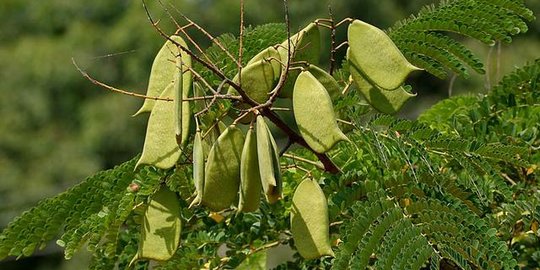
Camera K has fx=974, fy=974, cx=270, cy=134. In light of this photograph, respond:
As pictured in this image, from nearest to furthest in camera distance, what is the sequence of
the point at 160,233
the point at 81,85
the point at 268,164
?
the point at 268,164
the point at 160,233
the point at 81,85

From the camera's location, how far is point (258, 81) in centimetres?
99

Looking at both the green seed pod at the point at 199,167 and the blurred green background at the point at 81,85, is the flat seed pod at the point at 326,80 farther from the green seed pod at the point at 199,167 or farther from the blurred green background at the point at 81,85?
the blurred green background at the point at 81,85

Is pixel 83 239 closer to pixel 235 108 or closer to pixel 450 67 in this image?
pixel 235 108

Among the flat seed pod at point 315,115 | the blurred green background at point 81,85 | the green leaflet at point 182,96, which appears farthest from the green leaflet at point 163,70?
the blurred green background at point 81,85

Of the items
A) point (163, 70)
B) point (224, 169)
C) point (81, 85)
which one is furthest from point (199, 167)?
point (81, 85)

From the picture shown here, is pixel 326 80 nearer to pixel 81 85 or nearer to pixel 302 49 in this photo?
pixel 302 49

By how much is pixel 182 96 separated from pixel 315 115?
130mm

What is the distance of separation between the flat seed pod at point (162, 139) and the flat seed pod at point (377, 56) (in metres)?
0.20

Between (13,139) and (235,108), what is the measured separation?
1067 centimetres

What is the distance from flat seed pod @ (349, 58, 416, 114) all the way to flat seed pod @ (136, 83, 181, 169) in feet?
0.64

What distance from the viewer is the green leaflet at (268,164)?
901mm

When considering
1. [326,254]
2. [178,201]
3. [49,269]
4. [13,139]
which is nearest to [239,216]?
[178,201]

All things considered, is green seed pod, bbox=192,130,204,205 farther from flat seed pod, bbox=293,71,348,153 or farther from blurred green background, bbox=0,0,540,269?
blurred green background, bbox=0,0,540,269

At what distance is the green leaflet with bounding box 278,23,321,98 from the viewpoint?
1.01 m
